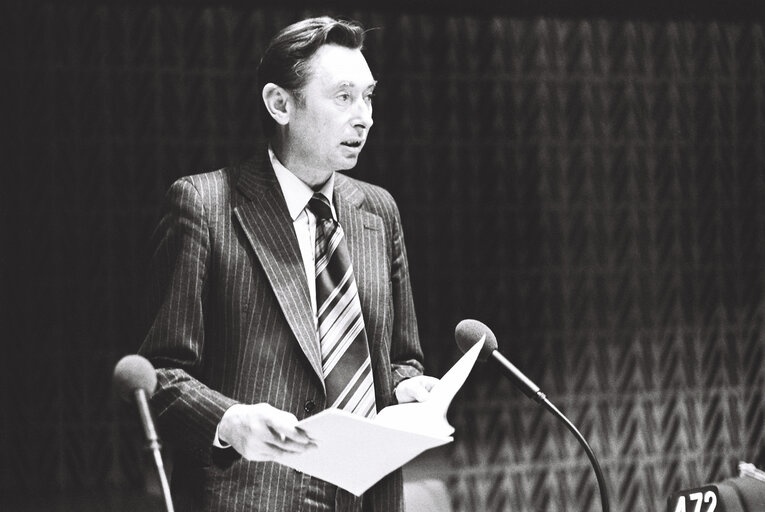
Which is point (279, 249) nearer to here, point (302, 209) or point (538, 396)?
point (302, 209)

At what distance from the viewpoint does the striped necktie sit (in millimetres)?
1607

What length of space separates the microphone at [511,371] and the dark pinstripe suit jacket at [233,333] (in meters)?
0.16

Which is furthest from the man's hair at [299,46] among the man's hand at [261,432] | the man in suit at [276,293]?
the man's hand at [261,432]

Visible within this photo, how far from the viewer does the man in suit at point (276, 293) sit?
5.08 ft

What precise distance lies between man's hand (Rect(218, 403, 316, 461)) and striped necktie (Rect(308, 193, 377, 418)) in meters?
0.23

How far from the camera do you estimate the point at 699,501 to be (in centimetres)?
180

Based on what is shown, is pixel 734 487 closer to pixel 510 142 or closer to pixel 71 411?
pixel 510 142

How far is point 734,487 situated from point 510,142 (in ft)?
5.69

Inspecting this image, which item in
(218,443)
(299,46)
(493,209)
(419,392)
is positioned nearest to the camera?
(218,443)

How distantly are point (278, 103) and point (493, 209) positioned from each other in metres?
1.82

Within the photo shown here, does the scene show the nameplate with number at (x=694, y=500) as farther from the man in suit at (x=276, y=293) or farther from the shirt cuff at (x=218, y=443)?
the shirt cuff at (x=218, y=443)

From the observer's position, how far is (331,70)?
5.65 feet

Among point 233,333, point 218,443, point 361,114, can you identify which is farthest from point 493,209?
point 218,443

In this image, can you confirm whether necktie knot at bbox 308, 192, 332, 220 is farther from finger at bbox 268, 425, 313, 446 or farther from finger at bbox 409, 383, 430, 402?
finger at bbox 268, 425, 313, 446
